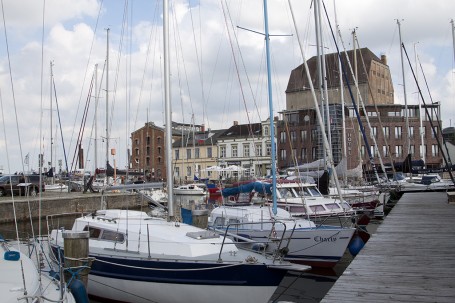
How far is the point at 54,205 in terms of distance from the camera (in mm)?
36250

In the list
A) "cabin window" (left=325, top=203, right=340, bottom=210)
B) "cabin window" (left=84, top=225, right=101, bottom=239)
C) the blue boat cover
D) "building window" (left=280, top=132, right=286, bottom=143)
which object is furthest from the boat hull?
"building window" (left=280, top=132, right=286, bottom=143)

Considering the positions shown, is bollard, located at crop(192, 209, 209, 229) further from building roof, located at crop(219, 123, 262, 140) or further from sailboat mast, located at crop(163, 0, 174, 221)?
building roof, located at crop(219, 123, 262, 140)

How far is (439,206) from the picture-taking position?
2097 cm

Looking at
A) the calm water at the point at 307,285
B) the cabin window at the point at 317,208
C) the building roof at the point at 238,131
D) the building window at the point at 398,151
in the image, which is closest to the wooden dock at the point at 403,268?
the calm water at the point at 307,285

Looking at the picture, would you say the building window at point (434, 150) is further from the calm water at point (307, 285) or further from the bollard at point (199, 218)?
the bollard at point (199, 218)

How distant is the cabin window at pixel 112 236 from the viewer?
1337 cm

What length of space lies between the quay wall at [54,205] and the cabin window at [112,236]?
14397mm

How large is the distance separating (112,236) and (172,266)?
2.56 meters

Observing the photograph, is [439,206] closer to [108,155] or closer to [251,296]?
[251,296]

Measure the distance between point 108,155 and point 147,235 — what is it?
98.4 ft

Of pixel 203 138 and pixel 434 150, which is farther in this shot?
pixel 203 138

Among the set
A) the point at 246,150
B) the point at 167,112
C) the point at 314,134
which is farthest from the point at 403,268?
the point at 246,150

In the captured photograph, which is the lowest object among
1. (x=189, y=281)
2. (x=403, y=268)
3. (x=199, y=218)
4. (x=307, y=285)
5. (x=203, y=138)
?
(x=307, y=285)

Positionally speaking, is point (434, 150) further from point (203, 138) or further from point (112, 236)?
point (112, 236)
